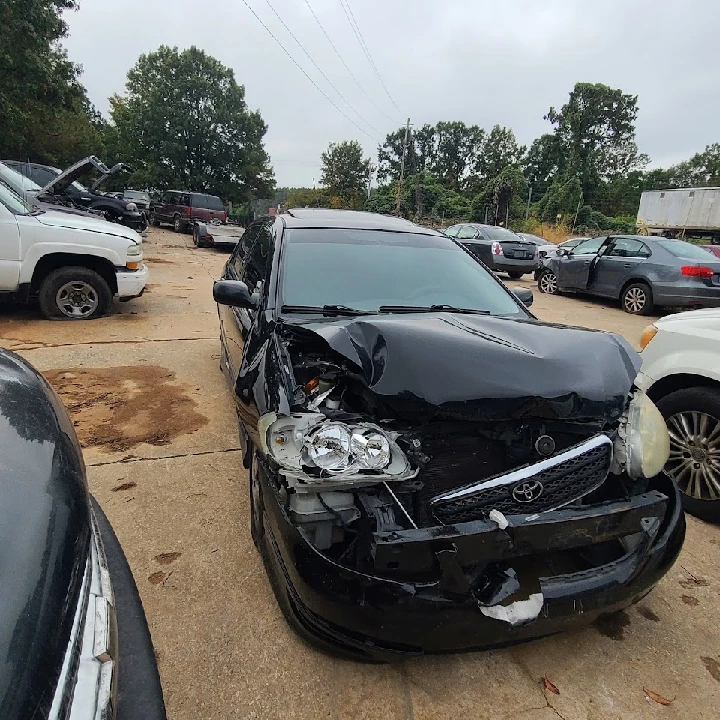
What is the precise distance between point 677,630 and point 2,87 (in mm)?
18693

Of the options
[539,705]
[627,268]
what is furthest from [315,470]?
[627,268]

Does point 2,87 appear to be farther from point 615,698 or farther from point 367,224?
point 615,698

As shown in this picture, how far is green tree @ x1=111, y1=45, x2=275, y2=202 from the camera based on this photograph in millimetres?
34562

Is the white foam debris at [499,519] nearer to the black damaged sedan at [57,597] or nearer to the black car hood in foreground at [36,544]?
the black damaged sedan at [57,597]

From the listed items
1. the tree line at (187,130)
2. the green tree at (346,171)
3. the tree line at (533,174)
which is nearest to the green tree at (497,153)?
the tree line at (533,174)

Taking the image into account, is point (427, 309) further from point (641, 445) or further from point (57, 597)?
point (57, 597)

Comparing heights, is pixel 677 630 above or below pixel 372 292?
below

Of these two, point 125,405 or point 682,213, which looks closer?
point 125,405

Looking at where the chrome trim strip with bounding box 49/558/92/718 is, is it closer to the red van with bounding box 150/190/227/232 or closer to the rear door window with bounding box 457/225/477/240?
the rear door window with bounding box 457/225/477/240

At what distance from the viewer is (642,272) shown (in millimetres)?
9516

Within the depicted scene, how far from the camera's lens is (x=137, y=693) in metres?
1.17

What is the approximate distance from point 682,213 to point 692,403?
27734 mm

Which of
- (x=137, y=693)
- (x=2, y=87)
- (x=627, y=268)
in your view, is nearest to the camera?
(x=137, y=693)

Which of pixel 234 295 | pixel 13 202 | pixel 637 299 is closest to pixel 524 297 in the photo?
pixel 234 295
